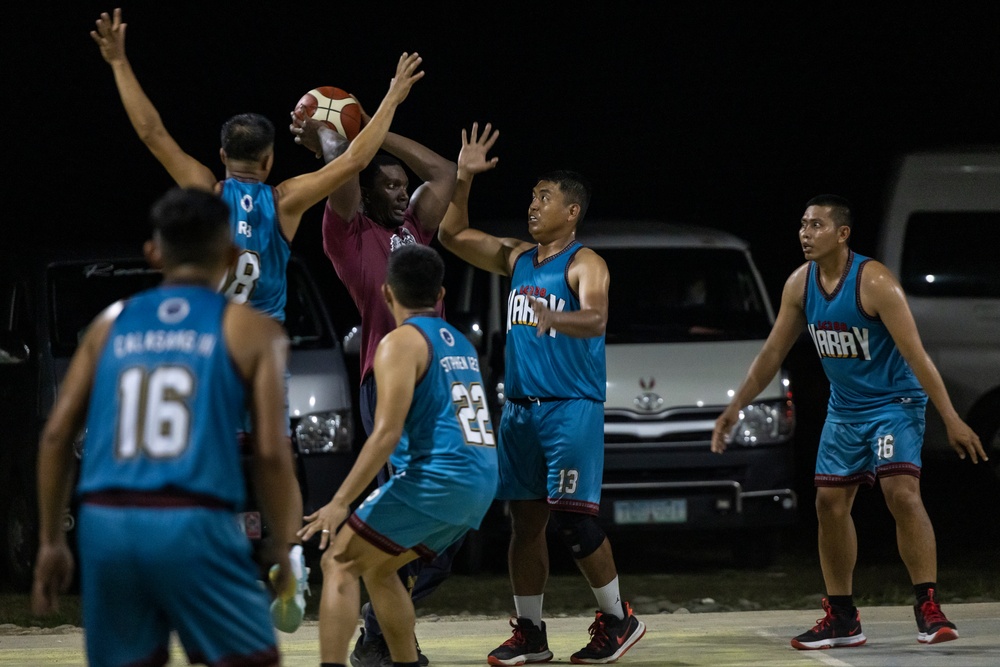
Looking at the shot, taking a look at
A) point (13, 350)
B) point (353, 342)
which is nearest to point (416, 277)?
point (353, 342)

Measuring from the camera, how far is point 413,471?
6.20 metres

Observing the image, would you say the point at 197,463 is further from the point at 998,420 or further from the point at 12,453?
the point at 998,420

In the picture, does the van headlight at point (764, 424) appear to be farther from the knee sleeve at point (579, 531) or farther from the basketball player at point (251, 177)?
the basketball player at point (251, 177)

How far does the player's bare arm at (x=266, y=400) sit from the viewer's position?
4395mm

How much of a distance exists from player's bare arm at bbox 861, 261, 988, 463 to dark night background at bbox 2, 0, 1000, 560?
1100 cm

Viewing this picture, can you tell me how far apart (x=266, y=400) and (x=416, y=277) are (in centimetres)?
195

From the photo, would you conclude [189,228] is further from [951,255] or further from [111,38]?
[951,255]

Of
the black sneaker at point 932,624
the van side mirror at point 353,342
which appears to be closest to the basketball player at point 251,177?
the van side mirror at point 353,342

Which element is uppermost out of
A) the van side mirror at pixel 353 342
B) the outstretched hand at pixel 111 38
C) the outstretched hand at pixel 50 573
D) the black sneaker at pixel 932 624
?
the outstretched hand at pixel 111 38

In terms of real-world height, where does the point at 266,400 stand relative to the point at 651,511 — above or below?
above

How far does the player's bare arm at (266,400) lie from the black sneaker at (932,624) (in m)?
4.23

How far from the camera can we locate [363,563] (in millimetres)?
6199

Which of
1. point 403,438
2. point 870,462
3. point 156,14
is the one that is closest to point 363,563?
point 403,438

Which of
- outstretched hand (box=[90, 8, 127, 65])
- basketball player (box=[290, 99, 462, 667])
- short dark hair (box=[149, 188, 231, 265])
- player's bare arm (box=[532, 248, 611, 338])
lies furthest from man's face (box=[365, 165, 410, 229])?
short dark hair (box=[149, 188, 231, 265])
